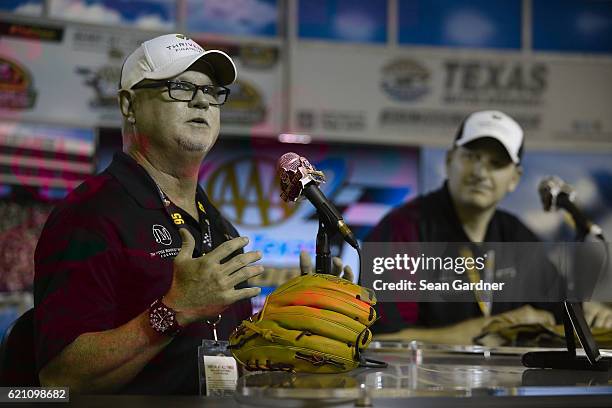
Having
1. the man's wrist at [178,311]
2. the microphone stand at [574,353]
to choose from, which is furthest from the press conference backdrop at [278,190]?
the man's wrist at [178,311]

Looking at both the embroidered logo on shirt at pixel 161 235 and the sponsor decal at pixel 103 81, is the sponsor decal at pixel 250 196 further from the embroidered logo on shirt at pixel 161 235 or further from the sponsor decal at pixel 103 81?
the embroidered logo on shirt at pixel 161 235

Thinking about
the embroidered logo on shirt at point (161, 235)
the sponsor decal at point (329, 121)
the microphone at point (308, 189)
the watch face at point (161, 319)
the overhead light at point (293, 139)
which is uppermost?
the sponsor decal at point (329, 121)

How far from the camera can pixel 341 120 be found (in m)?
5.59

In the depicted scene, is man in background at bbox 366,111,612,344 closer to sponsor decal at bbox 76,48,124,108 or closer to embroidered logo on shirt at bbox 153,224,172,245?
embroidered logo on shirt at bbox 153,224,172,245

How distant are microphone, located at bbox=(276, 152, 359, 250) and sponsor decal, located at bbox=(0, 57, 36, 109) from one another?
3.52m

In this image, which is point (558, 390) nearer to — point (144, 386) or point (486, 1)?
point (144, 386)

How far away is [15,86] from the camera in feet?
16.3

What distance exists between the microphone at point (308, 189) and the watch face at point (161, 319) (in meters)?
0.34

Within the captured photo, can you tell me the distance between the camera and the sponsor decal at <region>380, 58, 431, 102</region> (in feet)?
18.7

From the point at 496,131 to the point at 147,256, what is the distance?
1.92m

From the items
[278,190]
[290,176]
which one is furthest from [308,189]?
[278,190]

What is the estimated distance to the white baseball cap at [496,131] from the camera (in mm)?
3494

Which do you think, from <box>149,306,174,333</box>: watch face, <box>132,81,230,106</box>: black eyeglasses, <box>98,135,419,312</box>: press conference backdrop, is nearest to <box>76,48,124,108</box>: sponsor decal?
<box>98,135,419,312</box>: press conference backdrop

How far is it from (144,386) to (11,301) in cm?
279
